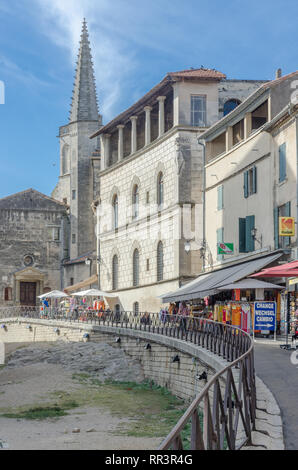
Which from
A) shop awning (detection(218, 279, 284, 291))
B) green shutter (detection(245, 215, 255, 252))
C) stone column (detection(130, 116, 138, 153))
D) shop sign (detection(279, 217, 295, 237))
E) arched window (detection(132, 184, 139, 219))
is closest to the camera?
shop awning (detection(218, 279, 284, 291))

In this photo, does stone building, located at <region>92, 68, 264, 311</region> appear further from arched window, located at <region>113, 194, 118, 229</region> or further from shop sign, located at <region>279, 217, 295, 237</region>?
shop sign, located at <region>279, 217, 295, 237</region>

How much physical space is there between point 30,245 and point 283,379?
5567 centimetres

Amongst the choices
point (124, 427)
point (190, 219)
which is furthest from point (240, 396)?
point (190, 219)

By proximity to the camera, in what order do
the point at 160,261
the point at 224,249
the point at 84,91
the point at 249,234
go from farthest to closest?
1. the point at 84,91
2. the point at 160,261
3. the point at 224,249
4. the point at 249,234

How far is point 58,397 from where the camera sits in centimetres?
2942

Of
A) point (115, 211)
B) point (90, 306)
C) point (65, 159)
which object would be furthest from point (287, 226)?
point (65, 159)

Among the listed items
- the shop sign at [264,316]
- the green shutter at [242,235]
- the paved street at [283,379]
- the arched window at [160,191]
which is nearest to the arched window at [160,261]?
the arched window at [160,191]

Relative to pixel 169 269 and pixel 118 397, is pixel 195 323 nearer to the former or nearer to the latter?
pixel 118 397

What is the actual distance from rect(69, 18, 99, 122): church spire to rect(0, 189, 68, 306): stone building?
8482mm

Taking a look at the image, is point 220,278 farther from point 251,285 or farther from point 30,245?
point 30,245

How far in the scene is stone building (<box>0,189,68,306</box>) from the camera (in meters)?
69.8

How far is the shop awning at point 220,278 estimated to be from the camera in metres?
32.4

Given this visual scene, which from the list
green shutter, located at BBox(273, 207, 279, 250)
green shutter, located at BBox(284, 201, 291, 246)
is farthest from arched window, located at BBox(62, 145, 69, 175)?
green shutter, located at BBox(284, 201, 291, 246)

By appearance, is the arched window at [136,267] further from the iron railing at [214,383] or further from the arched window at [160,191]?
the iron railing at [214,383]
